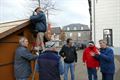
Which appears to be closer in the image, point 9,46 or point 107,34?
point 9,46

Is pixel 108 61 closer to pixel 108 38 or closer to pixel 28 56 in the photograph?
pixel 28 56

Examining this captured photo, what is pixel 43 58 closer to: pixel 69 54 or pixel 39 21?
pixel 39 21

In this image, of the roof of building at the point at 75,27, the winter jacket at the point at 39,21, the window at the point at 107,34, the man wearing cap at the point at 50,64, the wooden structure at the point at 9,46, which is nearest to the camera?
the man wearing cap at the point at 50,64

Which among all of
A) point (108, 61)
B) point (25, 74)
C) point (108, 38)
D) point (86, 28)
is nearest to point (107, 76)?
point (108, 61)

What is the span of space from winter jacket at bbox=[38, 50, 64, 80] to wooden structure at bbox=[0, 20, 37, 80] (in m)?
0.99

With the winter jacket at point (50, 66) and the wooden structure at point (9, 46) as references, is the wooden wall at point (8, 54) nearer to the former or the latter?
the wooden structure at point (9, 46)

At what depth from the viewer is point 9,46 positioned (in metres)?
7.92

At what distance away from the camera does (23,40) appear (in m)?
7.80

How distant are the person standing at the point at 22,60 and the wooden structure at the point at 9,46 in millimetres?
207

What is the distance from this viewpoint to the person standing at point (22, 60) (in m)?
7.73

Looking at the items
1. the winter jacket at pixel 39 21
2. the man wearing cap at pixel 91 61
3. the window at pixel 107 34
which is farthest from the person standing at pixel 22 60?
the window at pixel 107 34

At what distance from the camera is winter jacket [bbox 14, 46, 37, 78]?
304 inches

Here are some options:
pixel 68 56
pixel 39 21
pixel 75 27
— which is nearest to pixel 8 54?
pixel 39 21

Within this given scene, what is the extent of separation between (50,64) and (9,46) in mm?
1298
